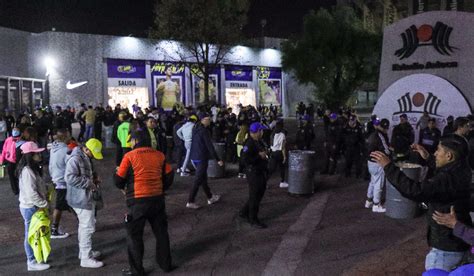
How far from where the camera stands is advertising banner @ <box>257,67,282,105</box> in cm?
3553

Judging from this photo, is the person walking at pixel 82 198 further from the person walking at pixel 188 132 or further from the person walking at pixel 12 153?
the person walking at pixel 188 132

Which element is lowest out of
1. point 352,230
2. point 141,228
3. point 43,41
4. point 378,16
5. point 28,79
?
point 352,230

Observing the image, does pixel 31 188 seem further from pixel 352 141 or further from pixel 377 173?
pixel 352 141

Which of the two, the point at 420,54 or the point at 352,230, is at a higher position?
the point at 420,54

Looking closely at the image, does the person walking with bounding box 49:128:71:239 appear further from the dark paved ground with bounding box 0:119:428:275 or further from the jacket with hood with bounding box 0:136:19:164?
the jacket with hood with bounding box 0:136:19:164

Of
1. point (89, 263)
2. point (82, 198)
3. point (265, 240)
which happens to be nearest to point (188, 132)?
point (265, 240)

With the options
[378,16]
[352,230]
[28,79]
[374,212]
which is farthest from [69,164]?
[378,16]

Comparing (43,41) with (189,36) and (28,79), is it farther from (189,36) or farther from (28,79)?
(189,36)

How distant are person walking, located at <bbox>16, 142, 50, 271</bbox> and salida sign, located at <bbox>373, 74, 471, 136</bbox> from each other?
14.2 meters


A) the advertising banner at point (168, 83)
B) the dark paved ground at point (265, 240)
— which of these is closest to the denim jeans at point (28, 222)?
the dark paved ground at point (265, 240)

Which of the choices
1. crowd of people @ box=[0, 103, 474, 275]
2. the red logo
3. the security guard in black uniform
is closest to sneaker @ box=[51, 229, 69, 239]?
crowd of people @ box=[0, 103, 474, 275]

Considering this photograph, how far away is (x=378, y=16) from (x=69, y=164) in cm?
4609

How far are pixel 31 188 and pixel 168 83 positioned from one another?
82.1ft

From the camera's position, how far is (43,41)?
1024 inches
